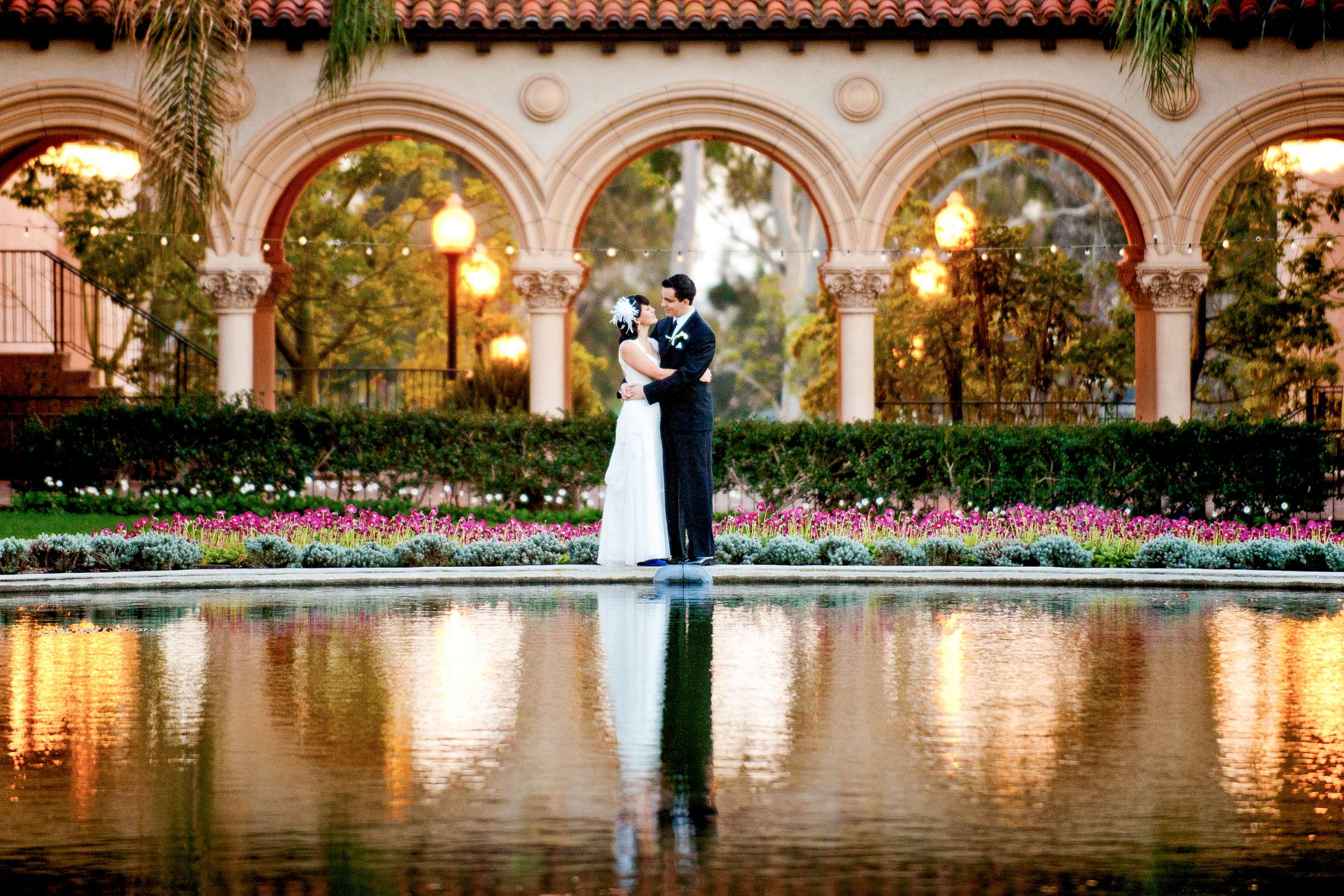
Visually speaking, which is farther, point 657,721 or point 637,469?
point 637,469

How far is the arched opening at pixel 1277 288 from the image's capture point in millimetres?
24266

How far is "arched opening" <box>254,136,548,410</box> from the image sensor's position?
22.8 metres

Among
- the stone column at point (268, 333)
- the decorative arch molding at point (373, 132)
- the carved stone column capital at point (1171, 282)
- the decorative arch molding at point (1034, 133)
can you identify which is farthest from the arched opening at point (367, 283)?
the carved stone column capital at point (1171, 282)

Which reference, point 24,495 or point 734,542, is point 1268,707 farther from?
point 24,495

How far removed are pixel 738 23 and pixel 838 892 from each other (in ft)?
57.9

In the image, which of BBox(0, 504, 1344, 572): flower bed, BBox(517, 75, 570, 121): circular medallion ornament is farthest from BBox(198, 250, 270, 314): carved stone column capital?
BBox(0, 504, 1344, 572): flower bed

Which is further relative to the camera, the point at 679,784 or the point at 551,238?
the point at 551,238

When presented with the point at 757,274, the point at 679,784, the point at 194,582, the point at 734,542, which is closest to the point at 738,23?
the point at 734,542

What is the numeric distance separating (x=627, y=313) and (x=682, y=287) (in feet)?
1.54

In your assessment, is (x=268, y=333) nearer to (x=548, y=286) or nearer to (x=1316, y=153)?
(x=548, y=286)

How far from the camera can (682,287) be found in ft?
37.8

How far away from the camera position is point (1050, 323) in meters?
27.4

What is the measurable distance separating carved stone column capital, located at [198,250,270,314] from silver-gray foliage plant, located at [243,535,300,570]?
790 centimetres

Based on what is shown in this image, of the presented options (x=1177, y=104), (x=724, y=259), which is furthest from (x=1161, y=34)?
(x=724, y=259)
